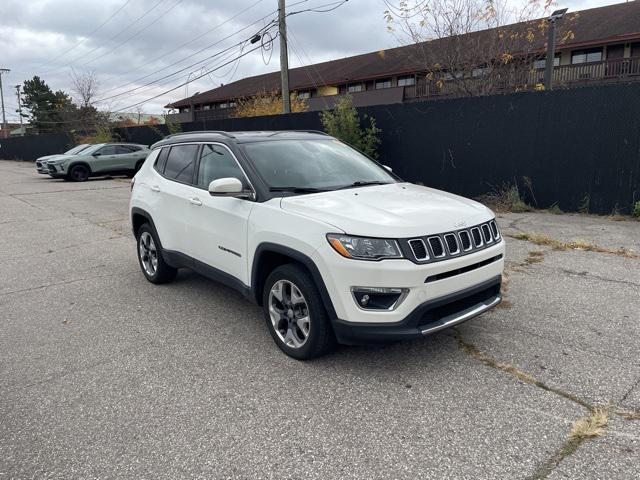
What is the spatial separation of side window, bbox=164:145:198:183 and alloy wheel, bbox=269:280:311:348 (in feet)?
5.94

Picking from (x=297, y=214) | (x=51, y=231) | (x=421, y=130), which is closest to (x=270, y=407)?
(x=297, y=214)

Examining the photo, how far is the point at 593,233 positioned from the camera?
7.71 meters

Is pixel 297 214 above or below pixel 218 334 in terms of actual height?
above

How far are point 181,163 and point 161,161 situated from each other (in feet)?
1.86

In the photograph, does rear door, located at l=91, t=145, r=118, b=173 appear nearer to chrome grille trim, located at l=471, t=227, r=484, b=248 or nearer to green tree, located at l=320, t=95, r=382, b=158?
green tree, located at l=320, t=95, r=382, b=158

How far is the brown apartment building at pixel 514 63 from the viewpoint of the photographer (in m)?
14.5

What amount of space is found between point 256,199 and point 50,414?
2.05m

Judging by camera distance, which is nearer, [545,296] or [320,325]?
[320,325]

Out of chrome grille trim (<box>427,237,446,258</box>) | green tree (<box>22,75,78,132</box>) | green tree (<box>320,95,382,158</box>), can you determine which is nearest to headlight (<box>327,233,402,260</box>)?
chrome grille trim (<box>427,237,446,258</box>)

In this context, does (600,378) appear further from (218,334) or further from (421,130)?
(421,130)

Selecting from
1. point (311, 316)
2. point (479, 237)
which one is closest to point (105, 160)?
point (311, 316)

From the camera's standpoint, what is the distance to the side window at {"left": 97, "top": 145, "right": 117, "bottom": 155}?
2119cm

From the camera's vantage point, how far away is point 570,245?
7074 millimetres

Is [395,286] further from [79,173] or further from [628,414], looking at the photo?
[79,173]
